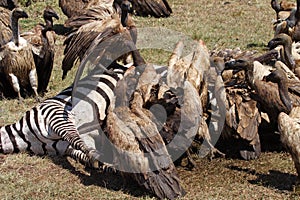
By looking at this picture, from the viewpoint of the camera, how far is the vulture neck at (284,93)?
7.77 meters

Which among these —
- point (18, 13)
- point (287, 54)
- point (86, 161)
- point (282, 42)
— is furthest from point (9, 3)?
point (86, 161)

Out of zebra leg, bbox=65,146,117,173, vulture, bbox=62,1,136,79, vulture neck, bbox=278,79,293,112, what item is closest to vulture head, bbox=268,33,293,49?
vulture neck, bbox=278,79,293,112

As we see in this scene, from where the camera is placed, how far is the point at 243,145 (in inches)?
308

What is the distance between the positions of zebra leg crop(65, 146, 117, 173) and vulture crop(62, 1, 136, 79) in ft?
5.32

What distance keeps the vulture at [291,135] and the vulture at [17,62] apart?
4498 millimetres

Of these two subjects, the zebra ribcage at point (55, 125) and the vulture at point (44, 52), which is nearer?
the zebra ribcage at point (55, 125)

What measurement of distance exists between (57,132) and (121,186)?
1408 mm

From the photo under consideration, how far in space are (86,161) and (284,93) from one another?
2.44 meters

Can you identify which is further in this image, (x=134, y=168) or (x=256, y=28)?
(x=256, y=28)

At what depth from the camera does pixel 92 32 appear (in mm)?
9055

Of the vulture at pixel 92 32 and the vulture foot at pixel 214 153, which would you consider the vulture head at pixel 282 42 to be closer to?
the vulture at pixel 92 32

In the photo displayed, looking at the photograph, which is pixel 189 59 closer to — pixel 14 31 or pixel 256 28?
pixel 14 31

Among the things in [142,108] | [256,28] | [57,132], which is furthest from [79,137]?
[256,28]

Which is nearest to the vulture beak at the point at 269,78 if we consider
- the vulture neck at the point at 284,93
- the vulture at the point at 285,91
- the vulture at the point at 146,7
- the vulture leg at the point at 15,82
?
the vulture at the point at 285,91
